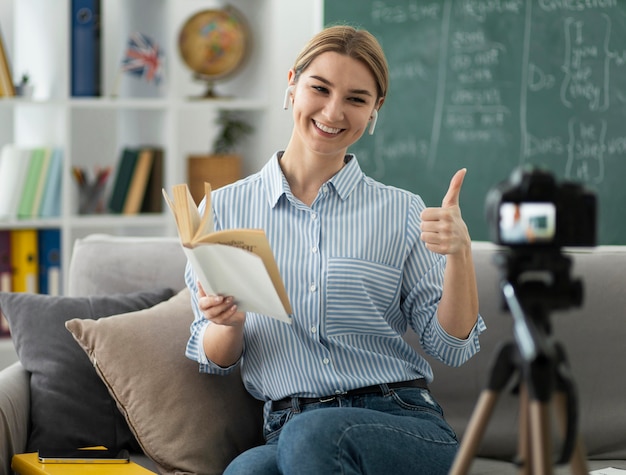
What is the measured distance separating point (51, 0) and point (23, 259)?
935mm

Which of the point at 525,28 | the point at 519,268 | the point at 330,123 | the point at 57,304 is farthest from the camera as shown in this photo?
→ the point at 525,28

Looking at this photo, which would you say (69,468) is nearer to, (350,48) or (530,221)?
(350,48)

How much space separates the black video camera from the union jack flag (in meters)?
2.62

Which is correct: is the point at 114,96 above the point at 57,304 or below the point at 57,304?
above

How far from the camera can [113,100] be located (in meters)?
3.45

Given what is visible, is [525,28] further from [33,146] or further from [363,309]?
[363,309]

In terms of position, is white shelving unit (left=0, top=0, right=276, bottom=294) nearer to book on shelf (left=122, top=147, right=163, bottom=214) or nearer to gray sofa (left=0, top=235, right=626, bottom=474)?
book on shelf (left=122, top=147, right=163, bottom=214)

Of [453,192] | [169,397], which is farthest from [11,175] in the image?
[453,192]

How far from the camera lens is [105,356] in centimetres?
191

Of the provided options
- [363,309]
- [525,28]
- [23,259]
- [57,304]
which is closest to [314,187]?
[363,309]

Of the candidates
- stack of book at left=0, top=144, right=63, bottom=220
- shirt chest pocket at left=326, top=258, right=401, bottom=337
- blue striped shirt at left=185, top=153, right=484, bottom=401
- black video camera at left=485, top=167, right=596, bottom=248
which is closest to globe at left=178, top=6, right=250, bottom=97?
stack of book at left=0, top=144, right=63, bottom=220

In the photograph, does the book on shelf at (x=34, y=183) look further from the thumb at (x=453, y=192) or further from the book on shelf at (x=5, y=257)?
the thumb at (x=453, y=192)

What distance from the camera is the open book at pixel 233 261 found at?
148cm

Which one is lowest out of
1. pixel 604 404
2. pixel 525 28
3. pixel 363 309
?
pixel 604 404
